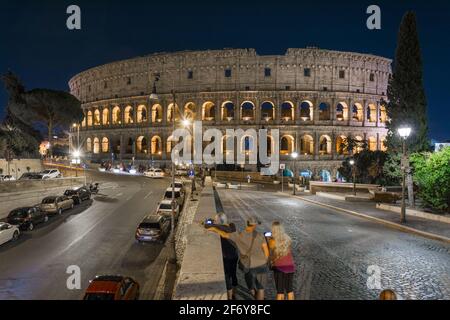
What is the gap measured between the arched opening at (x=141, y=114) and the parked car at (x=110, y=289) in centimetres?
5752

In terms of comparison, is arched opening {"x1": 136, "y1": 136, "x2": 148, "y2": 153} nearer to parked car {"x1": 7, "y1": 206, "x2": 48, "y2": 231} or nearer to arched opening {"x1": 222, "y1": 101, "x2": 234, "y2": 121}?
arched opening {"x1": 222, "y1": 101, "x2": 234, "y2": 121}

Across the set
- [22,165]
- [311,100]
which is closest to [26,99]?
[22,165]

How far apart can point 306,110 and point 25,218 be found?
49861mm

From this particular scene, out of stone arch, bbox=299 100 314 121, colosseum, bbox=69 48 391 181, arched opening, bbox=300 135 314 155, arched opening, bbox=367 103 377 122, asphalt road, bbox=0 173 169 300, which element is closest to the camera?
asphalt road, bbox=0 173 169 300

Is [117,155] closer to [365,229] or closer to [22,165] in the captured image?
[22,165]

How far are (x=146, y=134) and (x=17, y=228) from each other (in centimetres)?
4698

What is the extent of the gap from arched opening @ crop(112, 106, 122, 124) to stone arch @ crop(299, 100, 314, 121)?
31.5m

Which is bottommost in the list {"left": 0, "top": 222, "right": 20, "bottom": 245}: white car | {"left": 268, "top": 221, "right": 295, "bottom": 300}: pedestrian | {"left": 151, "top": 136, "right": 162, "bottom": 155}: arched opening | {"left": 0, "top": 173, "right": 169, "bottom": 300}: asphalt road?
{"left": 0, "top": 173, "right": 169, "bottom": 300}: asphalt road

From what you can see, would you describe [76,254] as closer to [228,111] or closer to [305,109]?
[228,111]

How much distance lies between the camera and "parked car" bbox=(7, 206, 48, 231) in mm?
18359

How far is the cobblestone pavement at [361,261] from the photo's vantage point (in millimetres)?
7848

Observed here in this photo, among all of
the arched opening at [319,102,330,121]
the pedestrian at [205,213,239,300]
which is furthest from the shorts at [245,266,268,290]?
the arched opening at [319,102,330,121]
